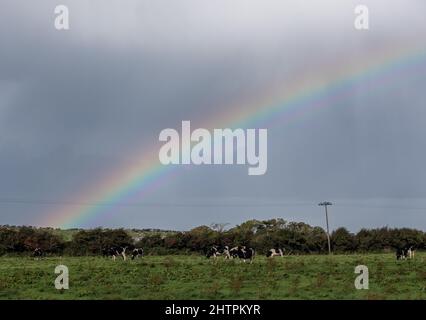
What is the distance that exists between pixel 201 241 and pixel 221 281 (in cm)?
4383

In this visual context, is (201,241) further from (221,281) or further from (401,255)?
(221,281)

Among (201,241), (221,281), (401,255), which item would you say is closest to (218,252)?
(401,255)

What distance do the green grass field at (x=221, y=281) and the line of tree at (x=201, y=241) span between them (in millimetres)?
32354

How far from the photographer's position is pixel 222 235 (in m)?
84.1

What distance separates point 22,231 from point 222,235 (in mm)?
23507

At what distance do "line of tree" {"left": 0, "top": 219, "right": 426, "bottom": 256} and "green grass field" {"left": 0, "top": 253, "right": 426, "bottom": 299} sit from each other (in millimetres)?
32354

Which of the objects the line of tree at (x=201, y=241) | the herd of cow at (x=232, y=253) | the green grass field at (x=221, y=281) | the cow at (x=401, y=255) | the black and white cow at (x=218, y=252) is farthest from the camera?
the line of tree at (x=201, y=241)

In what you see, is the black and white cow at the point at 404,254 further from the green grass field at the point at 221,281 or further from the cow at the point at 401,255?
the green grass field at the point at 221,281

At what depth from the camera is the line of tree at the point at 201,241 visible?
77750mm

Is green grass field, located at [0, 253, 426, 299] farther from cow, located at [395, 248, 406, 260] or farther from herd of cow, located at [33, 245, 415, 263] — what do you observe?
cow, located at [395, 248, 406, 260]

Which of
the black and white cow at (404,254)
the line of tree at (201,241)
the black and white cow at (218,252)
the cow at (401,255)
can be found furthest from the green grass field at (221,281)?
the line of tree at (201,241)

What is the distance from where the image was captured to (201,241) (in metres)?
79.9

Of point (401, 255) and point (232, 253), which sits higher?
point (232, 253)
